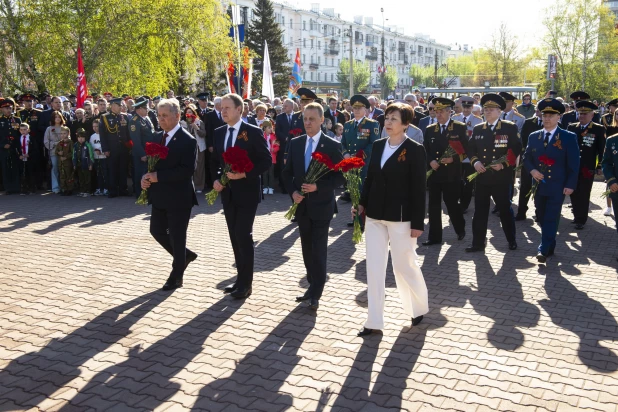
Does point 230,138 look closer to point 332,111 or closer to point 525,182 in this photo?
point 525,182

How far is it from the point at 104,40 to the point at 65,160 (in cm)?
1091

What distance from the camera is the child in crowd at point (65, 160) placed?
1412 cm

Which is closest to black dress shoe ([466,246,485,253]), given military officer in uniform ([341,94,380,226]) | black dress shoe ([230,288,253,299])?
military officer in uniform ([341,94,380,226])

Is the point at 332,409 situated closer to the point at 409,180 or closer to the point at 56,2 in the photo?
the point at 409,180

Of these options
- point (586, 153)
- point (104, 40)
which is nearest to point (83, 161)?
point (586, 153)

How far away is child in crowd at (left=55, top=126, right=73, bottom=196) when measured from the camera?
14117 millimetres

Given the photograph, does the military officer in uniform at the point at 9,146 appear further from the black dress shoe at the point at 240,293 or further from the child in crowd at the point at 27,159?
the black dress shoe at the point at 240,293

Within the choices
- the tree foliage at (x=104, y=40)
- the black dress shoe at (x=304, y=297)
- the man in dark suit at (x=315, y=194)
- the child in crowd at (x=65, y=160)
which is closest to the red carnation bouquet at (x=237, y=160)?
the man in dark suit at (x=315, y=194)

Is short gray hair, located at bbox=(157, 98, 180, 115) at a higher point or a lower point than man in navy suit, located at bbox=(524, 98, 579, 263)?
higher

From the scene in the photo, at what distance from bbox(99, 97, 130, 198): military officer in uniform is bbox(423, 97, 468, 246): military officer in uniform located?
744cm

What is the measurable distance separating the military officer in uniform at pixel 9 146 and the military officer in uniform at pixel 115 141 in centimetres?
227

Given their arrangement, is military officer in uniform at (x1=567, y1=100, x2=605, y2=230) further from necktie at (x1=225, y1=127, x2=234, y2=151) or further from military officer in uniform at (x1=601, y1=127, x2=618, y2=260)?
necktie at (x1=225, y1=127, x2=234, y2=151)

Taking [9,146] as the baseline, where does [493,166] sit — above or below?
below

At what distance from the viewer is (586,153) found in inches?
419
